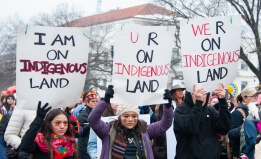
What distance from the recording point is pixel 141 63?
5.18 meters

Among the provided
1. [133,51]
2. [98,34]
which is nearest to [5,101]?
[133,51]

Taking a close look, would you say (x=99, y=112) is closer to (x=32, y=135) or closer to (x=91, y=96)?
(x=32, y=135)

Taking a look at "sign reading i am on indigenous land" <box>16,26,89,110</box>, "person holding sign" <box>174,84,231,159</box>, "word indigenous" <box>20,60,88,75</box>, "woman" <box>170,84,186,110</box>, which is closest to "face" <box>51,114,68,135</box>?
"sign reading i am on indigenous land" <box>16,26,89,110</box>

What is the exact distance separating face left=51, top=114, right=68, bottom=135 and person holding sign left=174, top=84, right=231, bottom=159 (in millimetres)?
1164

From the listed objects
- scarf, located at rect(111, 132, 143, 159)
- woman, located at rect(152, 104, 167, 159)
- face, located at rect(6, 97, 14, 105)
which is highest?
face, located at rect(6, 97, 14, 105)

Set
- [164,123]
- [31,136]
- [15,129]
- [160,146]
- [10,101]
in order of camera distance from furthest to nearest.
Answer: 1. [10,101]
2. [160,146]
3. [15,129]
4. [164,123]
5. [31,136]

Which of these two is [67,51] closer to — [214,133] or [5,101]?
[214,133]

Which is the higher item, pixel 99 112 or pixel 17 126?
pixel 99 112

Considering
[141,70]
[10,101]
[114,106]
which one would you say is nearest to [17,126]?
[114,106]

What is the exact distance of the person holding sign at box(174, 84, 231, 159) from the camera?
495cm

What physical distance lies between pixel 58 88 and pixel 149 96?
0.96 m

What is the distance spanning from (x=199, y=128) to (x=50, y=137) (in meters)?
1.53

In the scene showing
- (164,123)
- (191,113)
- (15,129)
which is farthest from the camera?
(15,129)

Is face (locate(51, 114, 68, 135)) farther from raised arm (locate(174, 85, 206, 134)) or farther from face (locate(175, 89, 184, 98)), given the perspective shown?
face (locate(175, 89, 184, 98))
